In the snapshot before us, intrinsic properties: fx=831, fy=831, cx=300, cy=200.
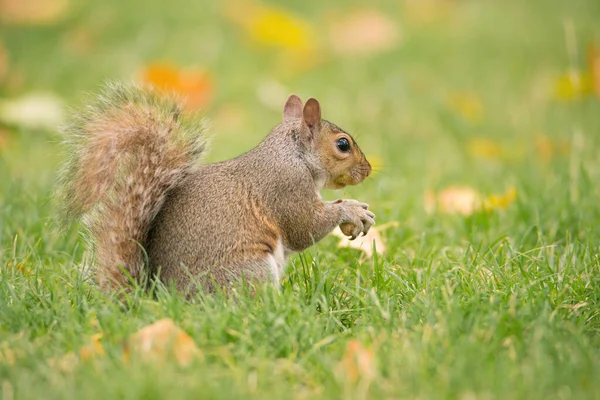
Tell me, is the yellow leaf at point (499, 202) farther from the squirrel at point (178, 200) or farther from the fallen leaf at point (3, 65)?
the fallen leaf at point (3, 65)

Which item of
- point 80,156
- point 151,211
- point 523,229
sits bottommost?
point 523,229

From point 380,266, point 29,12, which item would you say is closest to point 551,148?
point 380,266

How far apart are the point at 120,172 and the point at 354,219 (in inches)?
32.3

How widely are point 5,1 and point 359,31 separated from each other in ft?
9.15

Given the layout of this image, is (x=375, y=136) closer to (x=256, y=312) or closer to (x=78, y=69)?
(x=78, y=69)

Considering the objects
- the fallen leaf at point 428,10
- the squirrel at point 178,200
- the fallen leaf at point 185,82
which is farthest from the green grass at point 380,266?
the fallen leaf at point 428,10

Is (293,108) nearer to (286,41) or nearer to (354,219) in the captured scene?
(354,219)

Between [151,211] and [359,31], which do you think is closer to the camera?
[151,211]

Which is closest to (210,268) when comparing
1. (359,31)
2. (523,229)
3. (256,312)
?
(256,312)

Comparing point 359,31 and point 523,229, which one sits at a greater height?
point 359,31

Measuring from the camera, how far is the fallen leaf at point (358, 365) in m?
2.02

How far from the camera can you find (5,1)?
6.47 meters

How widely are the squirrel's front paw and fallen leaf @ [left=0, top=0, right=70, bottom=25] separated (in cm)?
434

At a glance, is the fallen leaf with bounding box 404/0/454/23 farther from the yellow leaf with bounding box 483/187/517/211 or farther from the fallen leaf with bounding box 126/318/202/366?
the fallen leaf with bounding box 126/318/202/366
